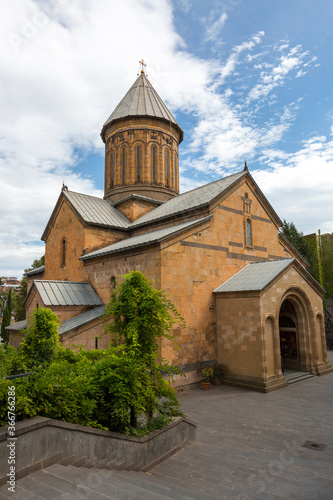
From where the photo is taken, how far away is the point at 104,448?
447 centimetres

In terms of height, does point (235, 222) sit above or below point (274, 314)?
above

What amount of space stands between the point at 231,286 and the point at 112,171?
11.9 meters

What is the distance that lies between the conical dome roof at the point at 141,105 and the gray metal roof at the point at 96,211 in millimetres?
5703

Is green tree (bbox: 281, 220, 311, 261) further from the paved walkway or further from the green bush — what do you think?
the green bush

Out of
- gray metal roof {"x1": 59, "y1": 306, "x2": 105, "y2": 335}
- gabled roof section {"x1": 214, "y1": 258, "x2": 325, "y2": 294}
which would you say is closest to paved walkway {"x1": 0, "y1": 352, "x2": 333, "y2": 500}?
gabled roof section {"x1": 214, "y1": 258, "x2": 325, "y2": 294}

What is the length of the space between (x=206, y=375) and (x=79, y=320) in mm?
5182

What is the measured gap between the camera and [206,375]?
1078 centimetres

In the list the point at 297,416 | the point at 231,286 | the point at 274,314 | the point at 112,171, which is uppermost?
the point at 112,171

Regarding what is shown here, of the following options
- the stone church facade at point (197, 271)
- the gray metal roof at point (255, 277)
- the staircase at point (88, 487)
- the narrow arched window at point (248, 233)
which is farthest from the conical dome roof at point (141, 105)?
the staircase at point (88, 487)

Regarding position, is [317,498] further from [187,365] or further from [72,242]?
[72,242]

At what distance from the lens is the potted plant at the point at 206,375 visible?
34.9 feet

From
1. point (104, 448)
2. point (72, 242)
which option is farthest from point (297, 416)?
point (72, 242)

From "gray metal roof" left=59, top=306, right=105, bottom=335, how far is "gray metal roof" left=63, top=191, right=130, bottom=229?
4647 millimetres

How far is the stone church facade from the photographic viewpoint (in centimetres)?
1077
